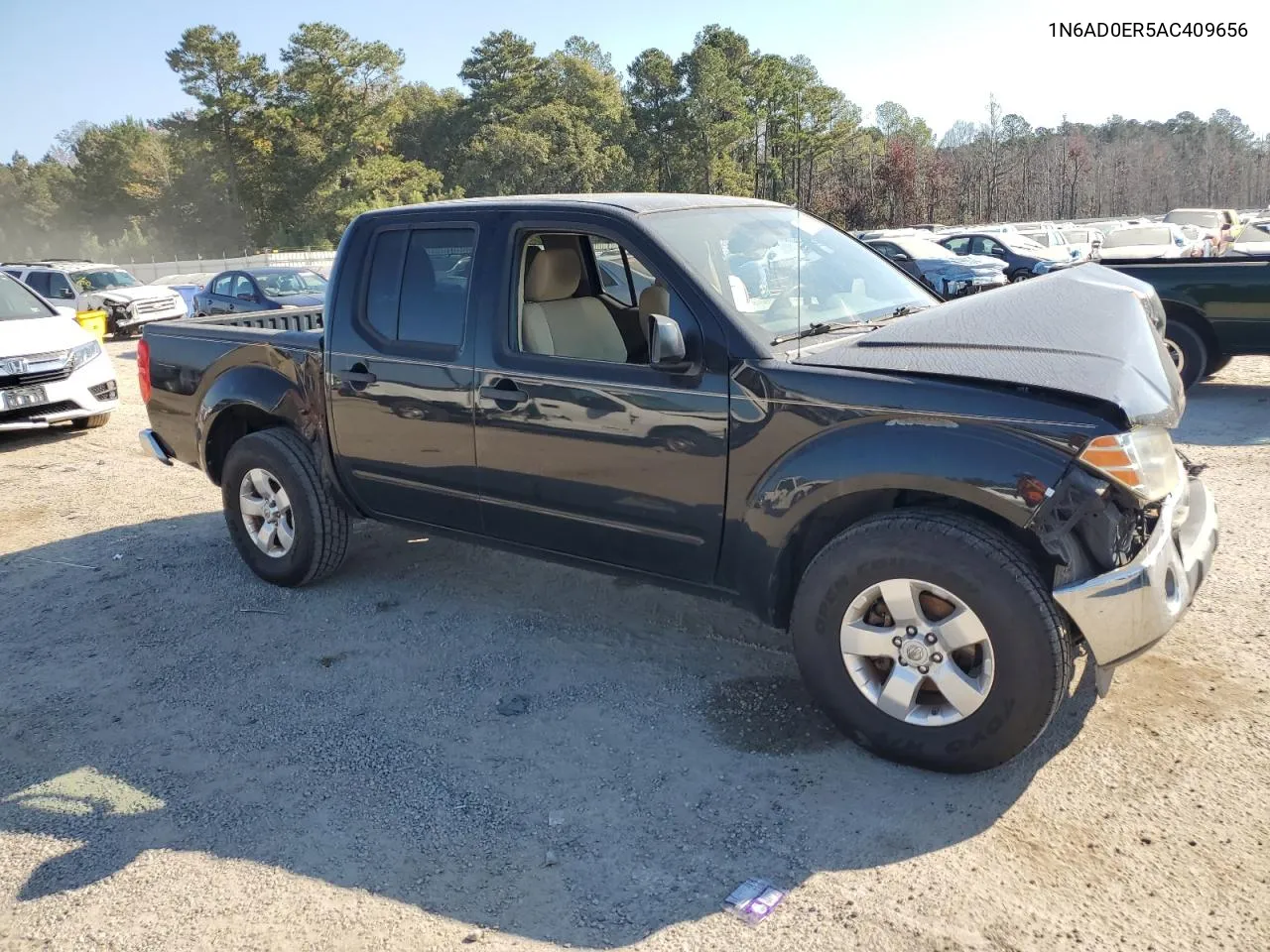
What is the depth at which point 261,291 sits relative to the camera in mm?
17641

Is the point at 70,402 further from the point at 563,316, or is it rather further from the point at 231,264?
the point at 231,264

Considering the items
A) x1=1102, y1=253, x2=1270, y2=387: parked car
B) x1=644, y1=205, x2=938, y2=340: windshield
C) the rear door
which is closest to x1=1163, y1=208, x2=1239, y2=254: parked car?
x1=1102, y1=253, x2=1270, y2=387: parked car

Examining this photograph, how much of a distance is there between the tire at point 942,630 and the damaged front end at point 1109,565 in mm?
110

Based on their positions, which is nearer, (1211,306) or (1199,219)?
(1211,306)

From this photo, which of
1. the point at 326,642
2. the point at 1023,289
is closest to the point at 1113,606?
the point at 1023,289

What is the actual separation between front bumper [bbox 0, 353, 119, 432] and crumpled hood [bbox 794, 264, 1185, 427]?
8509 millimetres

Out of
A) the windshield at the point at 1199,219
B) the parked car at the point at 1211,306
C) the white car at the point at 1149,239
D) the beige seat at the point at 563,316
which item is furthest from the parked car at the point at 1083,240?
the beige seat at the point at 563,316

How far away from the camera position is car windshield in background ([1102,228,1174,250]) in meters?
24.1

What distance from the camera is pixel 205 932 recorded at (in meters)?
2.81

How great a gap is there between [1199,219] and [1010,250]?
769 inches

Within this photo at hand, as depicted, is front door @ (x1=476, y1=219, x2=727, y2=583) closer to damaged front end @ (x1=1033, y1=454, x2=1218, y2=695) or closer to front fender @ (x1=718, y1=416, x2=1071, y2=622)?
front fender @ (x1=718, y1=416, x2=1071, y2=622)

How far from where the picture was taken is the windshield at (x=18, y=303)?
390 inches

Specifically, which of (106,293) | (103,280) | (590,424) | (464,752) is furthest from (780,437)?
(103,280)

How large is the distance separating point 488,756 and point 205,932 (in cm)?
111
